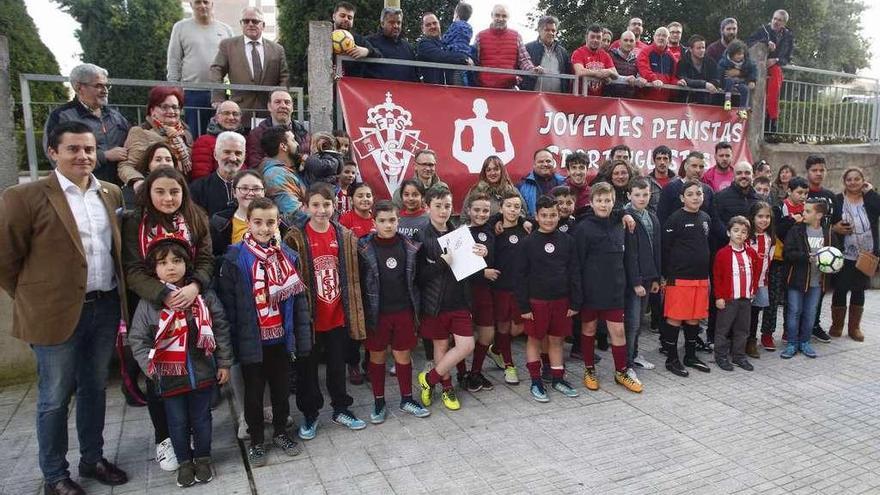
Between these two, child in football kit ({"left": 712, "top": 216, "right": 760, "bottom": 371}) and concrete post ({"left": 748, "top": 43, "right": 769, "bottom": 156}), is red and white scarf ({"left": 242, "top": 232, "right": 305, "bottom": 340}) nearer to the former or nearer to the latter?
child in football kit ({"left": 712, "top": 216, "right": 760, "bottom": 371})

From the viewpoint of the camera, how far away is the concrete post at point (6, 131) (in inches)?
179

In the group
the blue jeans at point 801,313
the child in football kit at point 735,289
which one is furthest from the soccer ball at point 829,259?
the child in football kit at point 735,289

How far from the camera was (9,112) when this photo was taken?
180 inches

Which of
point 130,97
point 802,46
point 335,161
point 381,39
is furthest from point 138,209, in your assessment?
point 802,46

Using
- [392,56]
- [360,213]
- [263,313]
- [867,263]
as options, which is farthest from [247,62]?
[867,263]

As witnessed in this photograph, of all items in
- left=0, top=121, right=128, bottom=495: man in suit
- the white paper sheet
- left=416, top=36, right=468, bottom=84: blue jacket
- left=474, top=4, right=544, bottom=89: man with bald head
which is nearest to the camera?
left=0, top=121, right=128, bottom=495: man in suit

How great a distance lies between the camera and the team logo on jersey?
3830mm

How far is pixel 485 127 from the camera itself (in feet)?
20.4

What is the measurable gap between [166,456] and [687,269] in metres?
4.33

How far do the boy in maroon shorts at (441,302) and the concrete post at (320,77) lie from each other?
177 cm

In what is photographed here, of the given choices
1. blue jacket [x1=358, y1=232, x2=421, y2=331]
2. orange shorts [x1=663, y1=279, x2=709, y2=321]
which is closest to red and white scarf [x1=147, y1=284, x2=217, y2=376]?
blue jacket [x1=358, y1=232, x2=421, y2=331]

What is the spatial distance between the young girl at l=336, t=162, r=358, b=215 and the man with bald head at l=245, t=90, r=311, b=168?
36 cm

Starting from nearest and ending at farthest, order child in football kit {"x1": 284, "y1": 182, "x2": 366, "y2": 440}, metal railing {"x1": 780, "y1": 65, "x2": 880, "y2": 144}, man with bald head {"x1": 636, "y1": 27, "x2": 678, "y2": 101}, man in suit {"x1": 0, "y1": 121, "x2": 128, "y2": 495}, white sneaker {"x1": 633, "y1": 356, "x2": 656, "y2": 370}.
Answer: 1. man in suit {"x1": 0, "y1": 121, "x2": 128, "y2": 495}
2. child in football kit {"x1": 284, "y1": 182, "x2": 366, "y2": 440}
3. white sneaker {"x1": 633, "y1": 356, "x2": 656, "y2": 370}
4. man with bald head {"x1": 636, "y1": 27, "x2": 678, "y2": 101}
5. metal railing {"x1": 780, "y1": 65, "x2": 880, "y2": 144}

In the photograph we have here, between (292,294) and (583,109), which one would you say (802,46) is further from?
(292,294)
